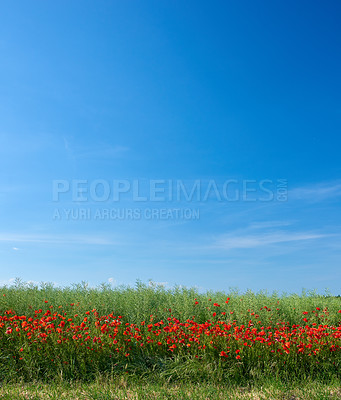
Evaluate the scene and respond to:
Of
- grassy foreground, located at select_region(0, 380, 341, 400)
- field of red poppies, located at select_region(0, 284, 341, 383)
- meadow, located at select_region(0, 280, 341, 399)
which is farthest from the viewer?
field of red poppies, located at select_region(0, 284, 341, 383)

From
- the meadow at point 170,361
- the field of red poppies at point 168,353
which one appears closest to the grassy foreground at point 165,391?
the meadow at point 170,361

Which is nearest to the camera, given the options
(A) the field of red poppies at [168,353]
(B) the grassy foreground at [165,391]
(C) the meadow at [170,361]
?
(B) the grassy foreground at [165,391]

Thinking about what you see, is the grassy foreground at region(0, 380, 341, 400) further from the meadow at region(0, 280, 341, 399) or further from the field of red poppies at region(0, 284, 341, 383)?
the field of red poppies at region(0, 284, 341, 383)

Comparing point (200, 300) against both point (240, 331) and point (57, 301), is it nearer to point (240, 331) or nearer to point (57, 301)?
point (240, 331)

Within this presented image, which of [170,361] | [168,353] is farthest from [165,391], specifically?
[168,353]

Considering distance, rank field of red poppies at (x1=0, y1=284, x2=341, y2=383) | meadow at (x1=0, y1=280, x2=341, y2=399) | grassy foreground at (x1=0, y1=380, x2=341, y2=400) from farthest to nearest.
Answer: field of red poppies at (x1=0, y1=284, x2=341, y2=383) → meadow at (x1=0, y1=280, x2=341, y2=399) → grassy foreground at (x1=0, y1=380, x2=341, y2=400)

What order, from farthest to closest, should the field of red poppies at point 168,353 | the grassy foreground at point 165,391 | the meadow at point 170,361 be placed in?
the field of red poppies at point 168,353 → the meadow at point 170,361 → the grassy foreground at point 165,391

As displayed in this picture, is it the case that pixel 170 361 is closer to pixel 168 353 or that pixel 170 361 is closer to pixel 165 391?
pixel 168 353

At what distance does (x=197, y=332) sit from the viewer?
6996 mm

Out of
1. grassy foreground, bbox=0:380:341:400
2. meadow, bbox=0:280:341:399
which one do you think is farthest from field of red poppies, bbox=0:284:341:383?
grassy foreground, bbox=0:380:341:400

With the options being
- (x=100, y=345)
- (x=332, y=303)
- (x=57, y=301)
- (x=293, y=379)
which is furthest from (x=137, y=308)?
(x=332, y=303)

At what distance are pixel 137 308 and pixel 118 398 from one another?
4901 millimetres

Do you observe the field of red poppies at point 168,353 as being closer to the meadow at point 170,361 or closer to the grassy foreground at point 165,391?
the meadow at point 170,361

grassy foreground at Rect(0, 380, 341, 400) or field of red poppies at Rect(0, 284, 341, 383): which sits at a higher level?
field of red poppies at Rect(0, 284, 341, 383)
